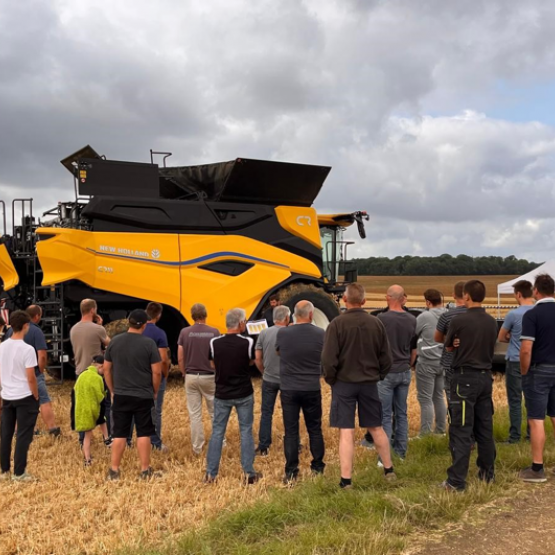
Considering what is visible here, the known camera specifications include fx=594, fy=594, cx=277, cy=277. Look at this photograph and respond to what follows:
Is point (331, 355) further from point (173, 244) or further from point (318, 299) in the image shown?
point (318, 299)

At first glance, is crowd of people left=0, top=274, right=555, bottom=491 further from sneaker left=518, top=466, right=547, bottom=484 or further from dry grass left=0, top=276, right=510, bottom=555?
dry grass left=0, top=276, right=510, bottom=555

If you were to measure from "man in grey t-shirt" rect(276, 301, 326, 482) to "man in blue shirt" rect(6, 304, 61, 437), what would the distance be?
2.76 m

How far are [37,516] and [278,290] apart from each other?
627 cm

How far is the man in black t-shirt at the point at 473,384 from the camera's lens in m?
4.71

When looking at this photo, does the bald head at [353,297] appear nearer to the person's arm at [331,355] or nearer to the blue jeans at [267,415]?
the person's arm at [331,355]

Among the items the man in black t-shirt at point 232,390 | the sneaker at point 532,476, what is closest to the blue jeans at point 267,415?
the man in black t-shirt at point 232,390

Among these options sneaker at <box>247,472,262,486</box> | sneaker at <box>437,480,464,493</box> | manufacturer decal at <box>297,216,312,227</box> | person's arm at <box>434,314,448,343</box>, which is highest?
manufacturer decal at <box>297,216,312,227</box>

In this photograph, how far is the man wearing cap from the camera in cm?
548

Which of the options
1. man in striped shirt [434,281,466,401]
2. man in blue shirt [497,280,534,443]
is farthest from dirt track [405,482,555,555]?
man in blue shirt [497,280,534,443]

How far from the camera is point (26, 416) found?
5559mm

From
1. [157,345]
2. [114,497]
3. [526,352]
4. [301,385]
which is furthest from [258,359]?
[526,352]

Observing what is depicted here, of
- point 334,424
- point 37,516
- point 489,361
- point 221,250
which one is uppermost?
point 221,250

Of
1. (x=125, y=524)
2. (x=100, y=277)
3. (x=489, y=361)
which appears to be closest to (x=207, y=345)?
(x=125, y=524)

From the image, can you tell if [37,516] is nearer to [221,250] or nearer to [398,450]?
[398,450]
